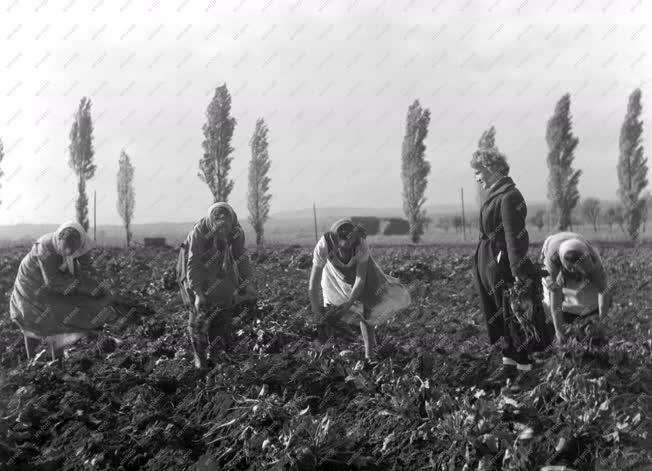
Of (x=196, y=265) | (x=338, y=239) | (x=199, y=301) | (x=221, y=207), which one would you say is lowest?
(x=199, y=301)

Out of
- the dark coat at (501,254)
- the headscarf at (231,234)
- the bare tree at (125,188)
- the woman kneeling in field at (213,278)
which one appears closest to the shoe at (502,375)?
the dark coat at (501,254)

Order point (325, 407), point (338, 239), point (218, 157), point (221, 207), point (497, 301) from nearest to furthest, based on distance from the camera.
A: point (325, 407) → point (497, 301) → point (221, 207) → point (338, 239) → point (218, 157)

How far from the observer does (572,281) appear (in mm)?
5184

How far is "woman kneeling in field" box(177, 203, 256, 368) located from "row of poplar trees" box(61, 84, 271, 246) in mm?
24582

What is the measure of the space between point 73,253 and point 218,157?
25.7 metres

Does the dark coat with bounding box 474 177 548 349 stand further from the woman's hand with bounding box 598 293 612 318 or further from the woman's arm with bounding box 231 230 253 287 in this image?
the woman's arm with bounding box 231 230 253 287

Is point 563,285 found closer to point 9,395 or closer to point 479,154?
point 479,154

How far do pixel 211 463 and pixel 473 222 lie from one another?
62873mm

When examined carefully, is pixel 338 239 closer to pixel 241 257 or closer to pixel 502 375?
pixel 241 257

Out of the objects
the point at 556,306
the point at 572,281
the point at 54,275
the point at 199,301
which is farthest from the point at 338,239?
the point at 54,275

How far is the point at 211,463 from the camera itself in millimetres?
3232

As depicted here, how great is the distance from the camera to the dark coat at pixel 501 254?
3.98 meters

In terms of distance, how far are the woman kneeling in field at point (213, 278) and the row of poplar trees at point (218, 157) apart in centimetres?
2458

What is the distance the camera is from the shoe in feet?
13.6
